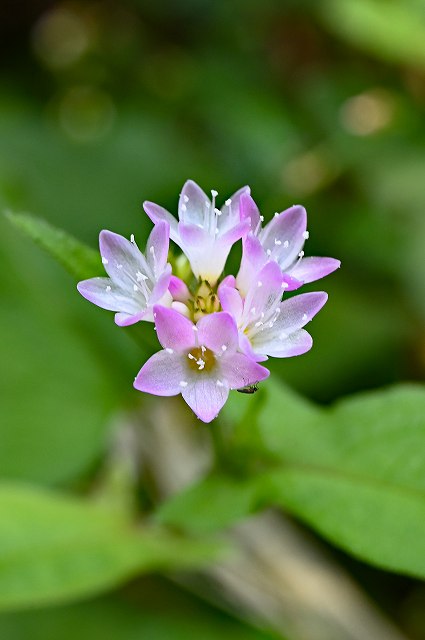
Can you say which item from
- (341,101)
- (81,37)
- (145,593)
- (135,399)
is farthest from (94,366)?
(81,37)

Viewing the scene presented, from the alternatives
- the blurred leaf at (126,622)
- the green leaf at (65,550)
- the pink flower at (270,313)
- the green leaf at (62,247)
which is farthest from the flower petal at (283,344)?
the blurred leaf at (126,622)

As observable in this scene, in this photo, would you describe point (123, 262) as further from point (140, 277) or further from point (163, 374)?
point (163, 374)

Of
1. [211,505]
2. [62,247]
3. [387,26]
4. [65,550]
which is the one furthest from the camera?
[387,26]

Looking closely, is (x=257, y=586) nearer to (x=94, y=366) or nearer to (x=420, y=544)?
(x=94, y=366)

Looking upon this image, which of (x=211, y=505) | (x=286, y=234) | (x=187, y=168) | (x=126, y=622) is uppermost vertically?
(x=187, y=168)

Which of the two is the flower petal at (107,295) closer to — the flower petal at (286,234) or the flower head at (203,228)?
the flower head at (203,228)

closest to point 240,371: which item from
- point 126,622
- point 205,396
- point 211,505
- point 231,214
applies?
point 205,396

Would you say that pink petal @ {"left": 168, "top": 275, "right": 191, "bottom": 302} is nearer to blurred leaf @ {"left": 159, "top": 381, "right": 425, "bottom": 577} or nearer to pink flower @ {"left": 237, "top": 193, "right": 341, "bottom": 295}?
pink flower @ {"left": 237, "top": 193, "right": 341, "bottom": 295}
